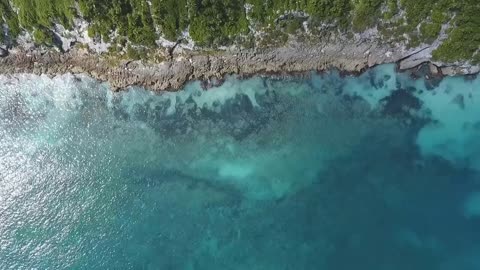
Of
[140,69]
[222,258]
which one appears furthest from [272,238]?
[140,69]

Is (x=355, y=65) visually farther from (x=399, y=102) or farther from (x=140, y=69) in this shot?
(x=140, y=69)

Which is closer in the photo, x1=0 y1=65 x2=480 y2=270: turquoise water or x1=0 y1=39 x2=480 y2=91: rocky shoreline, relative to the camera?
x1=0 y1=65 x2=480 y2=270: turquoise water

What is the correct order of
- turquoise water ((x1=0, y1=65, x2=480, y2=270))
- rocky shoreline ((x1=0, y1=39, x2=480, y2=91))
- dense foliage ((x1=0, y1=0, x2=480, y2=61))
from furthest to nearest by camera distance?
rocky shoreline ((x1=0, y1=39, x2=480, y2=91)), turquoise water ((x1=0, y1=65, x2=480, y2=270)), dense foliage ((x1=0, y1=0, x2=480, y2=61))

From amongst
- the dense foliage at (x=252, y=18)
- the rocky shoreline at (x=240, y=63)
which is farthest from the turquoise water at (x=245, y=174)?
the dense foliage at (x=252, y=18)

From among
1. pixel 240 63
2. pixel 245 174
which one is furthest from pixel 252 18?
pixel 245 174

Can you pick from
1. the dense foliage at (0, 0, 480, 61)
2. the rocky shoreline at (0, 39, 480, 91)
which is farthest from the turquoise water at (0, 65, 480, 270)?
the dense foliage at (0, 0, 480, 61)

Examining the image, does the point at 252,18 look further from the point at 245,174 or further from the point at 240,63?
the point at 245,174

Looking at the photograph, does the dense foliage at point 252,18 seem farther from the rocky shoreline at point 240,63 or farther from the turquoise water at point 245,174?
the turquoise water at point 245,174

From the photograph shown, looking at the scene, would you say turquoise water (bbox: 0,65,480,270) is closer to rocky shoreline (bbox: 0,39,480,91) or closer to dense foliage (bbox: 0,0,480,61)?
rocky shoreline (bbox: 0,39,480,91)
